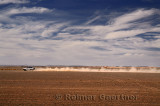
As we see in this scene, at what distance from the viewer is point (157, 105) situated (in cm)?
988

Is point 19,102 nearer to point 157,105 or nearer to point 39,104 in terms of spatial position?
point 39,104

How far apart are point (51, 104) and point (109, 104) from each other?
3874 millimetres

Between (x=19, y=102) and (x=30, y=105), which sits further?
(x=19, y=102)

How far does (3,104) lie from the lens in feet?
32.3

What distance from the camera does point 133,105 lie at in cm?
986

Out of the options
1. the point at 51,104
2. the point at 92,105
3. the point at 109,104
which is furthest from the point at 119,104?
the point at 51,104

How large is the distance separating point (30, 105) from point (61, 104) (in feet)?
6.51

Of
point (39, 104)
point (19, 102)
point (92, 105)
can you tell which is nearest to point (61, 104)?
point (39, 104)

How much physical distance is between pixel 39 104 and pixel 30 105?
57 centimetres

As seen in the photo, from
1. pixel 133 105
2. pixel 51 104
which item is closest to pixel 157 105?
pixel 133 105

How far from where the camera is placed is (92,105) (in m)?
9.77

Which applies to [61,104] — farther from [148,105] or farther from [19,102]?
[148,105]

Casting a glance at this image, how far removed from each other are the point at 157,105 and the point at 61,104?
20.8ft

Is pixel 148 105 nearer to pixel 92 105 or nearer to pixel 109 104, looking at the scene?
pixel 109 104
